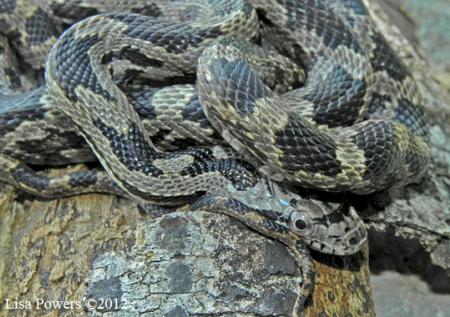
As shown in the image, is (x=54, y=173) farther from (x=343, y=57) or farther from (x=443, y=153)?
(x=443, y=153)

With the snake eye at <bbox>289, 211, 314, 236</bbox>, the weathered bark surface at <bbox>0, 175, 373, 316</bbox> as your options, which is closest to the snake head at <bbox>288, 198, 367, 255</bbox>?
the snake eye at <bbox>289, 211, 314, 236</bbox>

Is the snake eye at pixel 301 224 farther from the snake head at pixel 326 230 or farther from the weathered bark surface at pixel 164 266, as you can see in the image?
the weathered bark surface at pixel 164 266

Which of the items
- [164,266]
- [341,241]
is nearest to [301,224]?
[341,241]

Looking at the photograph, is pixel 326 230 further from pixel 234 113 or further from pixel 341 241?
pixel 234 113

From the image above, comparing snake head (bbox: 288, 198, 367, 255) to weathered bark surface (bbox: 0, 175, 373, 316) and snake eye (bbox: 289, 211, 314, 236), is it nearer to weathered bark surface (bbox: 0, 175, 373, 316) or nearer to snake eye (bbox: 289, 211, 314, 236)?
snake eye (bbox: 289, 211, 314, 236)

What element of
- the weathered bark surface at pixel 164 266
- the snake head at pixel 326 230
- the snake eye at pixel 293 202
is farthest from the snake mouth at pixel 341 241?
the snake eye at pixel 293 202
